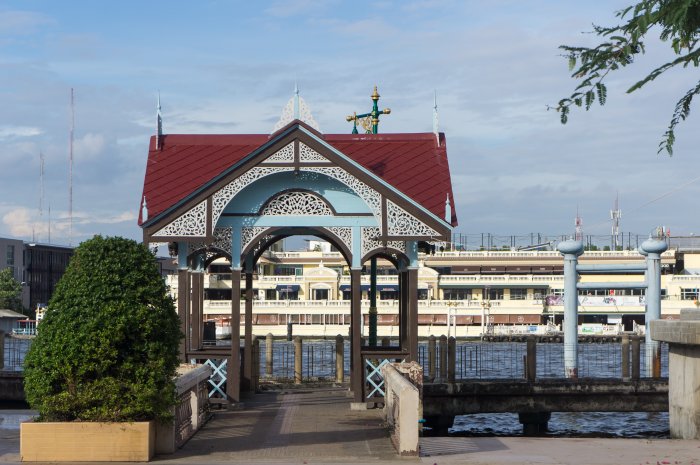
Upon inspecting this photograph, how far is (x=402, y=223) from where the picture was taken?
75.6 feet

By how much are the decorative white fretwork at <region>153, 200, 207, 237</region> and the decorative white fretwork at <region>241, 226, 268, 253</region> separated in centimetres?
94

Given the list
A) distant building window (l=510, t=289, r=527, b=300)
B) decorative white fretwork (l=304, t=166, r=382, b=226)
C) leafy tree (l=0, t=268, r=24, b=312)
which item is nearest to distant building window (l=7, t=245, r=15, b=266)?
leafy tree (l=0, t=268, r=24, b=312)

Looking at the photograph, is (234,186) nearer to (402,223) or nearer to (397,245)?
(402,223)

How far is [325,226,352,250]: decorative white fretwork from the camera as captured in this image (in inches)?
922

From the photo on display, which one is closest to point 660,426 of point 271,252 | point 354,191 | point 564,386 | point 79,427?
point 564,386

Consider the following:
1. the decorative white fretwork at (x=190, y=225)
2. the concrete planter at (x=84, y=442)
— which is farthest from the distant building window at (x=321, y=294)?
the concrete planter at (x=84, y=442)

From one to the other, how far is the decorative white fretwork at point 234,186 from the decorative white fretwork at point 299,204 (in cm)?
75

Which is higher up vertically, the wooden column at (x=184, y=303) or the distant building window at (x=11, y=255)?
the distant building window at (x=11, y=255)

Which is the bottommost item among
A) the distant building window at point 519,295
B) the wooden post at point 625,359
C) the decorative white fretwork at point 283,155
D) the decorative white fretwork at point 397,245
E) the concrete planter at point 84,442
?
the concrete planter at point 84,442

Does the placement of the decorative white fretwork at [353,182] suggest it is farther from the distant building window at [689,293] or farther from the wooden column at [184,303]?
the distant building window at [689,293]

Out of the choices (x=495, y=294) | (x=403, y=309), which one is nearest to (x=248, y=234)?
(x=403, y=309)

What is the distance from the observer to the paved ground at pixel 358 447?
53.1 ft

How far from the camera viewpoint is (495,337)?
3944 inches

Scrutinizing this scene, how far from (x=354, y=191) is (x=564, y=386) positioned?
8777 mm
